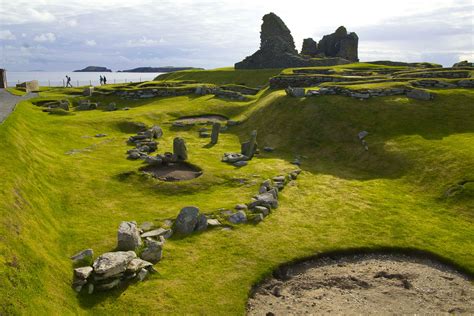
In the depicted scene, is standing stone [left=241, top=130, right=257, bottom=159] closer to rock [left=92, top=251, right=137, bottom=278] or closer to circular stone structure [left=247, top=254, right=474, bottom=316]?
circular stone structure [left=247, top=254, right=474, bottom=316]

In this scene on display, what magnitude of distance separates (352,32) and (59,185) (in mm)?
106566

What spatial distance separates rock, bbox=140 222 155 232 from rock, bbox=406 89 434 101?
1174 inches

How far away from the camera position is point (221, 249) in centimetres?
1786

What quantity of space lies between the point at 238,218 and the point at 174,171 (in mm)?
9655

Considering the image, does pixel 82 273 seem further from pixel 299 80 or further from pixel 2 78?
pixel 2 78

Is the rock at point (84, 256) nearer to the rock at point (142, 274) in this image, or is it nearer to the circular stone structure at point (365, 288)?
the rock at point (142, 274)

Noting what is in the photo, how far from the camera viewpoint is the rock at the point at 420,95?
36500mm

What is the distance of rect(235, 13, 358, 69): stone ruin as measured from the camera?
91.5 m

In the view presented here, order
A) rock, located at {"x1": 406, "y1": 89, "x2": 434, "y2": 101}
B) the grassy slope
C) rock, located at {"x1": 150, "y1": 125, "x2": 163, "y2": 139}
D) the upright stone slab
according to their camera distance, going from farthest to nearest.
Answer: the upright stone slab < rock, located at {"x1": 150, "y1": 125, "x2": 163, "y2": 139} < rock, located at {"x1": 406, "y1": 89, "x2": 434, "y2": 101} < the grassy slope

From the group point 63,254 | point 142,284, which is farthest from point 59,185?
point 142,284

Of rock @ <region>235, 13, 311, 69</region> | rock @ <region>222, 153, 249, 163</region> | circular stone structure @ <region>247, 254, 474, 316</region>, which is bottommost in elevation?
circular stone structure @ <region>247, 254, 474, 316</region>

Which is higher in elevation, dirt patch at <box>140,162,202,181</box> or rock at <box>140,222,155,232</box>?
dirt patch at <box>140,162,202,181</box>

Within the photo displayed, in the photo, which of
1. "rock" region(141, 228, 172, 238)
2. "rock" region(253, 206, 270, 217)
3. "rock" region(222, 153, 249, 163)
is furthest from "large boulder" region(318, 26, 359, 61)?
"rock" region(141, 228, 172, 238)

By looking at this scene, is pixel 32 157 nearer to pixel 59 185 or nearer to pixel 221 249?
pixel 59 185
